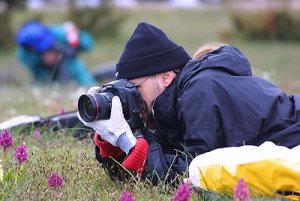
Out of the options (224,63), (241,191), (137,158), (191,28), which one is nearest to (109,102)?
(137,158)

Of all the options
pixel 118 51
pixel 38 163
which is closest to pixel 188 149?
pixel 38 163

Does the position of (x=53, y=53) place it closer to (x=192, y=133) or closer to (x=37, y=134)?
(x=37, y=134)

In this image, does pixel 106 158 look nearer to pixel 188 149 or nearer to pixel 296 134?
pixel 188 149

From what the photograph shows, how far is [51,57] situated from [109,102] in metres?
8.20

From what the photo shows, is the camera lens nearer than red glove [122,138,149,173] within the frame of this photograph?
Yes

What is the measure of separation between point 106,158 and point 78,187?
37 cm

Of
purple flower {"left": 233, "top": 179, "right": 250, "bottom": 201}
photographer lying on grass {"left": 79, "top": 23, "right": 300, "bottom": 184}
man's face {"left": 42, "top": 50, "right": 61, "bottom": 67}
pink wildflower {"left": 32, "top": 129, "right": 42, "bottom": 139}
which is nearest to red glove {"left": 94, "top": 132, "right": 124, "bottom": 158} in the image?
photographer lying on grass {"left": 79, "top": 23, "right": 300, "bottom": 184}

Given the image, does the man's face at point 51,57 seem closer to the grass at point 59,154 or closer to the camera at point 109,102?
the grass at point 59,154

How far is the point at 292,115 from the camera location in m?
3.86

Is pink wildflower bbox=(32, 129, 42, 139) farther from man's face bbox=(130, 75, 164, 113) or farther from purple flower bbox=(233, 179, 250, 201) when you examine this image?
purple flower bbox=(233, 179, 250, 201)

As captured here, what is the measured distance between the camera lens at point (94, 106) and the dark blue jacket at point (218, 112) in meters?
0.31

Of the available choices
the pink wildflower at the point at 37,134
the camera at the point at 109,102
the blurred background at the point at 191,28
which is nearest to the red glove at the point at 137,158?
the camera at the point at 109,102

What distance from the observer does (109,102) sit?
3.64 metres

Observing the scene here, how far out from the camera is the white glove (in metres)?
3.65
